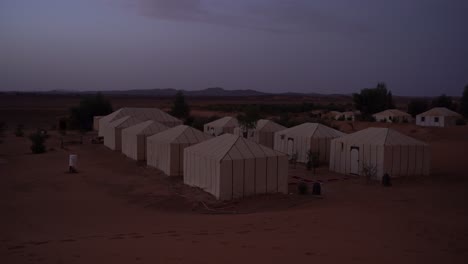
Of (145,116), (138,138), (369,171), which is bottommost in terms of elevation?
(369,171)

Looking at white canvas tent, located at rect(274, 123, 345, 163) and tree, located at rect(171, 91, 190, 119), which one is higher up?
tree, located at rect(171, 91, 190, 119)

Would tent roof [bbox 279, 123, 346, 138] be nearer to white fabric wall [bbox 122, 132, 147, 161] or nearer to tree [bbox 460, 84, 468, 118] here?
white fabric wall [bbox 122, 132, 147, 161]

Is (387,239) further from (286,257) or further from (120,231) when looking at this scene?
(120,231)

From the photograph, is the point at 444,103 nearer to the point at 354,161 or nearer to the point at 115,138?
the point at 354,161

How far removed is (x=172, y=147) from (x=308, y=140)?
9.05 m

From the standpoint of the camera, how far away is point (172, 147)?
67.7 ft

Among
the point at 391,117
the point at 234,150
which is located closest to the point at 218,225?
the point at 234,150

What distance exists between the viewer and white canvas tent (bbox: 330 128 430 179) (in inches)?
774

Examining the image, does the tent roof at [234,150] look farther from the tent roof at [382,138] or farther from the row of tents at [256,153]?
the tent roof at [382,138]

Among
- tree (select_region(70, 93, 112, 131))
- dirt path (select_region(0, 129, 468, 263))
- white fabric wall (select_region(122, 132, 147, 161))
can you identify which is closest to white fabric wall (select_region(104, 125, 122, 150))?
white fabric wall (select_region(122, 132, 147, 161))

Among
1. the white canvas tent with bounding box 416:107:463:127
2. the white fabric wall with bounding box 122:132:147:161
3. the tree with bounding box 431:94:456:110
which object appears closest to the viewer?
the white fabric wall with bounding box 122:132:147:161

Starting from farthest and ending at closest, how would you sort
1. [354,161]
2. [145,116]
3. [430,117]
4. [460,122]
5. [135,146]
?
1. [430,117]
2. [460,122]
3. [145,116]
4. [135,146]
5. [354,161]

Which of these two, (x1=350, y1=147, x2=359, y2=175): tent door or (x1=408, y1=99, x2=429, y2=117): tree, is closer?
(x1=350, y1=147, x2=359, y2=175): tent door

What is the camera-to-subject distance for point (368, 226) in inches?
410
